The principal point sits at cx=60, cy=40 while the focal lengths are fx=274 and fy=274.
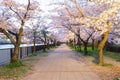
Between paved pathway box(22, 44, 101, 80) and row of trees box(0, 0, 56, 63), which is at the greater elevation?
row of trees box(0, 0, 56, 63)

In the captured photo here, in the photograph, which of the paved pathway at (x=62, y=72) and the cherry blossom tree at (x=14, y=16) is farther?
the cherry blossom tree at (x=14, y=16)

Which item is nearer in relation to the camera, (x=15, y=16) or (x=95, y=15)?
(x=15, y=16)

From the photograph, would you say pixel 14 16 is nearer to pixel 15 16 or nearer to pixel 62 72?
pixel 15 16

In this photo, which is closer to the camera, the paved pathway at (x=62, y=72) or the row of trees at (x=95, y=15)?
the paved pathway at (x=62, y=72)

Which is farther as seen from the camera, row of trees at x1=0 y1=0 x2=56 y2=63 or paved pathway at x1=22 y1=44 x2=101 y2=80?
row of trees at x1=0 y1=0 x2=56 y2=63

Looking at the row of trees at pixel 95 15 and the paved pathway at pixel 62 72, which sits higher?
the row of trees at pixel 95 15

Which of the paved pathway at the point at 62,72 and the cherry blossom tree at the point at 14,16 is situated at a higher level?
the cherry blossom tree at the point at 14,16

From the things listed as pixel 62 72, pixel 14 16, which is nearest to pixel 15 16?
pixel 14 16

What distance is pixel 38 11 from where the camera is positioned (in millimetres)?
20859

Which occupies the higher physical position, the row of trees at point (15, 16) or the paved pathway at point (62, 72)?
the row of trees at point (15, 16)

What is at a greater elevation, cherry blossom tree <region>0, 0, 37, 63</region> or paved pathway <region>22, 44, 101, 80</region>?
cherry blossom tree <region>0, 0, 37, 63</region>

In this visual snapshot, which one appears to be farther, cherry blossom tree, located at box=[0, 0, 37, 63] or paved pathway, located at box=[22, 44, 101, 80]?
cherry blossom tree, located at box=[0, 0, 37, 63]

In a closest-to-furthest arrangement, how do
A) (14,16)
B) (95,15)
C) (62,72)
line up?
(62,72) < (14,16) < (95,15)

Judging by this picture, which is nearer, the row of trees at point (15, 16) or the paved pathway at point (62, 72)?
the paved pathway at point (62, 72)
